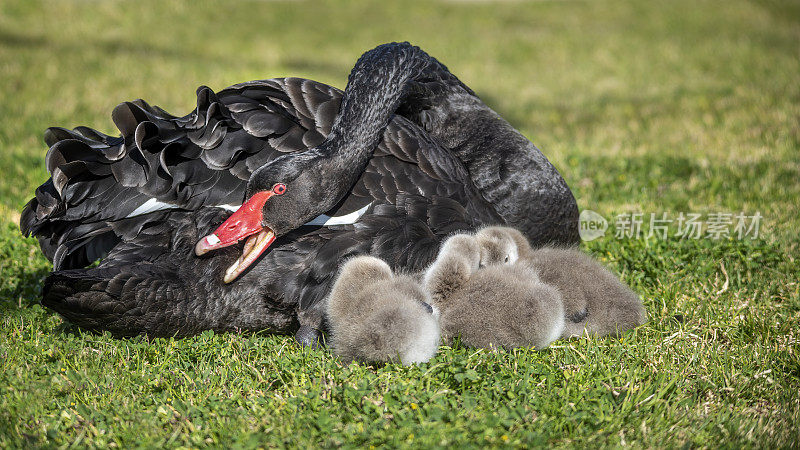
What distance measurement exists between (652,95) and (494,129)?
22.6ft

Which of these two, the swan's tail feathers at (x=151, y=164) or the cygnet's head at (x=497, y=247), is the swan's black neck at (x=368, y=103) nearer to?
the swan's tail feathers at (x=151, y=164)

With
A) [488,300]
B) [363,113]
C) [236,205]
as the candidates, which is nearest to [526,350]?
[488,300]

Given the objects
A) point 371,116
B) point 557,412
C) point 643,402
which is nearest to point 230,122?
point 371,116

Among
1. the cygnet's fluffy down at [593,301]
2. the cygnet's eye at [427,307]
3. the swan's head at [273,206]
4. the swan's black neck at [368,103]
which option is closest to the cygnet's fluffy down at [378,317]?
the cygnet's eye at [427,307]

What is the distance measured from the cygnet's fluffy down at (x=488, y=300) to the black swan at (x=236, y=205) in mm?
253

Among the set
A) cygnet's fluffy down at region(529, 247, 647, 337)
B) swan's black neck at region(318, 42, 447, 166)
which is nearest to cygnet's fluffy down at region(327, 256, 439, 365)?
swan's black neck at region(318, 42, 447, 166)

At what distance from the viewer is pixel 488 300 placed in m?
3.43

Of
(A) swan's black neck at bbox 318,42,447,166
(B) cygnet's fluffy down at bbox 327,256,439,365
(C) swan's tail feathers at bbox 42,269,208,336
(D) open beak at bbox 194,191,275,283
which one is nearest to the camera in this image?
(B) cygnet's fluffy down at bbox 327,256,439,365

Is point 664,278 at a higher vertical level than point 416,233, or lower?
lower

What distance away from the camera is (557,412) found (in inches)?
115

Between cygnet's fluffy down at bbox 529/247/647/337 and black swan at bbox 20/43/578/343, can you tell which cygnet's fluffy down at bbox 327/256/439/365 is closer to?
black swan at bbox 20/43/578/343

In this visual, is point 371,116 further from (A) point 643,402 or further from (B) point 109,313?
(A) point 643,402

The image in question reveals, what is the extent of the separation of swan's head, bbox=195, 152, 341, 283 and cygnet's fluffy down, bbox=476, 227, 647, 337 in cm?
92

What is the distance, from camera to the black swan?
3525 mm
